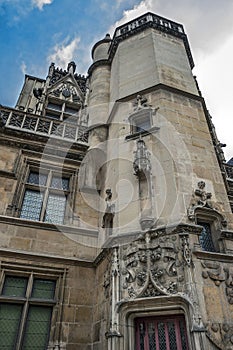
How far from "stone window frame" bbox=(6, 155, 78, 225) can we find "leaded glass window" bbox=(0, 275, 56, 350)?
4.70 feet

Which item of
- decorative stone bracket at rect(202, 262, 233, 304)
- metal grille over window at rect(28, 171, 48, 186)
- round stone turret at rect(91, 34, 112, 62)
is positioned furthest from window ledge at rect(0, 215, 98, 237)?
round stone turret at rect(91, 34, 112, 62)

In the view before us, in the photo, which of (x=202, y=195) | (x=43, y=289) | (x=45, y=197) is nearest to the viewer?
(x=202, y=195)

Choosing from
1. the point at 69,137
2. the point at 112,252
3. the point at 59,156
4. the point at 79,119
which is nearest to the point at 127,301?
the point at 112,252

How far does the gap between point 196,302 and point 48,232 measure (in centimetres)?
391

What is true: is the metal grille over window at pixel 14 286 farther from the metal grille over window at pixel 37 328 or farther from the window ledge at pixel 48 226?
the window ledge at pixel 48 226

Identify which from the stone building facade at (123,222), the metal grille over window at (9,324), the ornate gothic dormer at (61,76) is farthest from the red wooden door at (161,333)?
the ornate gothic dormer at (61,76)

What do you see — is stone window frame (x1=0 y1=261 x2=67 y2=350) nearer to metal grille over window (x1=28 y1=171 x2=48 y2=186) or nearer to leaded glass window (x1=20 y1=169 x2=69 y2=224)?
leaded glass window (x1=20 y1=169 x2=69 y2=224)

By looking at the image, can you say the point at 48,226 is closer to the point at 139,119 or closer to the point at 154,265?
the point at 154,265

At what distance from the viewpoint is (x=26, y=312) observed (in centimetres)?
569

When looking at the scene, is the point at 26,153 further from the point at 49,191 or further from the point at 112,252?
the point at 112,252

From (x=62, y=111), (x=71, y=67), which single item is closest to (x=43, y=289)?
(x=62, y=111)

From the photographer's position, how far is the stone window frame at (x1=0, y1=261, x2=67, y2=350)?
557 centimetres

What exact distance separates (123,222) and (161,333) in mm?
2161

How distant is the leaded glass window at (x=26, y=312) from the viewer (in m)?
5.43
